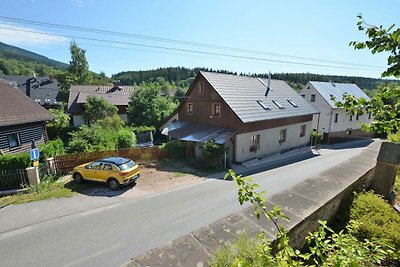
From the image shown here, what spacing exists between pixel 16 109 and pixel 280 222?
23342 mm

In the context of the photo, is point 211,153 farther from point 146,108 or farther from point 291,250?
point 146,108

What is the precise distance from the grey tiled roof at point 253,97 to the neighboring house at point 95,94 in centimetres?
2391

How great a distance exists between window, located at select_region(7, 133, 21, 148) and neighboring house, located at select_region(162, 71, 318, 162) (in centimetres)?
1221

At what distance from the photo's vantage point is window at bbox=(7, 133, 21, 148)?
17.1m

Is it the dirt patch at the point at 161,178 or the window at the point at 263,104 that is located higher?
the window at the point at 263,104

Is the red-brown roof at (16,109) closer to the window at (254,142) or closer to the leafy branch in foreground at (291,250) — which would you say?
the window at (254,142)

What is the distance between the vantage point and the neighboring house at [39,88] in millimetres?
54369

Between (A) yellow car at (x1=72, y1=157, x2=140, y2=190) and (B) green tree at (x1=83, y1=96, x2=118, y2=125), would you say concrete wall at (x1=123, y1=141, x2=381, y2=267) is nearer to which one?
(A) yellow car at (x1=72, y1=157, x2=140, y2=190)

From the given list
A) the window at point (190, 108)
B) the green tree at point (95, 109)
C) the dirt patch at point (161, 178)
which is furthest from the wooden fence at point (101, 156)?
the green tree at point (95, 109)

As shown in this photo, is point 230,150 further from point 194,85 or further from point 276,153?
point 194,85

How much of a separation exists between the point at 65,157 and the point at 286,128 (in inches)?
788

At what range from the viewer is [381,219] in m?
4.33

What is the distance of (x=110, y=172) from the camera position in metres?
12.7

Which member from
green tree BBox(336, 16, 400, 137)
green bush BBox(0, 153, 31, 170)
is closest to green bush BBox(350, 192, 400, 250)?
green tree BBox(336, 16, 400, 137)
